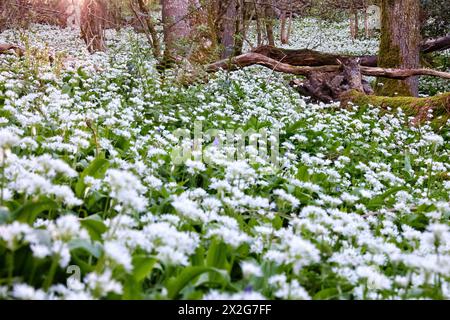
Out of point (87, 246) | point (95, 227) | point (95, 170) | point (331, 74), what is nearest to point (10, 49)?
point (331, 74)

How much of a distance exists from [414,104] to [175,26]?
167 inches

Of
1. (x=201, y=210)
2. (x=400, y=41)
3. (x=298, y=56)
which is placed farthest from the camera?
(x=298, y=56)

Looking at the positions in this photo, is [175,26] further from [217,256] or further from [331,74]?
[217,256]

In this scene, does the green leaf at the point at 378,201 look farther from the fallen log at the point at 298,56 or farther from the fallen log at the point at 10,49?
the fallen log at the point at 298,56

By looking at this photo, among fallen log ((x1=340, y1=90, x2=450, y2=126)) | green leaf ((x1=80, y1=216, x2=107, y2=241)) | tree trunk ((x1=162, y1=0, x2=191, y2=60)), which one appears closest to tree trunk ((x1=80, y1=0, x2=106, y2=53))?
tree trunk ((x1=162, y1=0, x2=191, y2=60))

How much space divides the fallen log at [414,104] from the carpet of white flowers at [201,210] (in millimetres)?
386

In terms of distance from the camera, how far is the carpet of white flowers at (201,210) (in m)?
1.42

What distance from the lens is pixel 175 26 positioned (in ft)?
27.2

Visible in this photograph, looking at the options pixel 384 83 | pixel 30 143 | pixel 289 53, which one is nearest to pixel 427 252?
Answer: pixel 30 143

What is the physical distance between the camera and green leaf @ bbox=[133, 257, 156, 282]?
145cm

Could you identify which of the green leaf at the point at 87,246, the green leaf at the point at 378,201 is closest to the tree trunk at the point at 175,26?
the green leaf at the point at 378,201

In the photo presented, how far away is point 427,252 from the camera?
2148 mm
